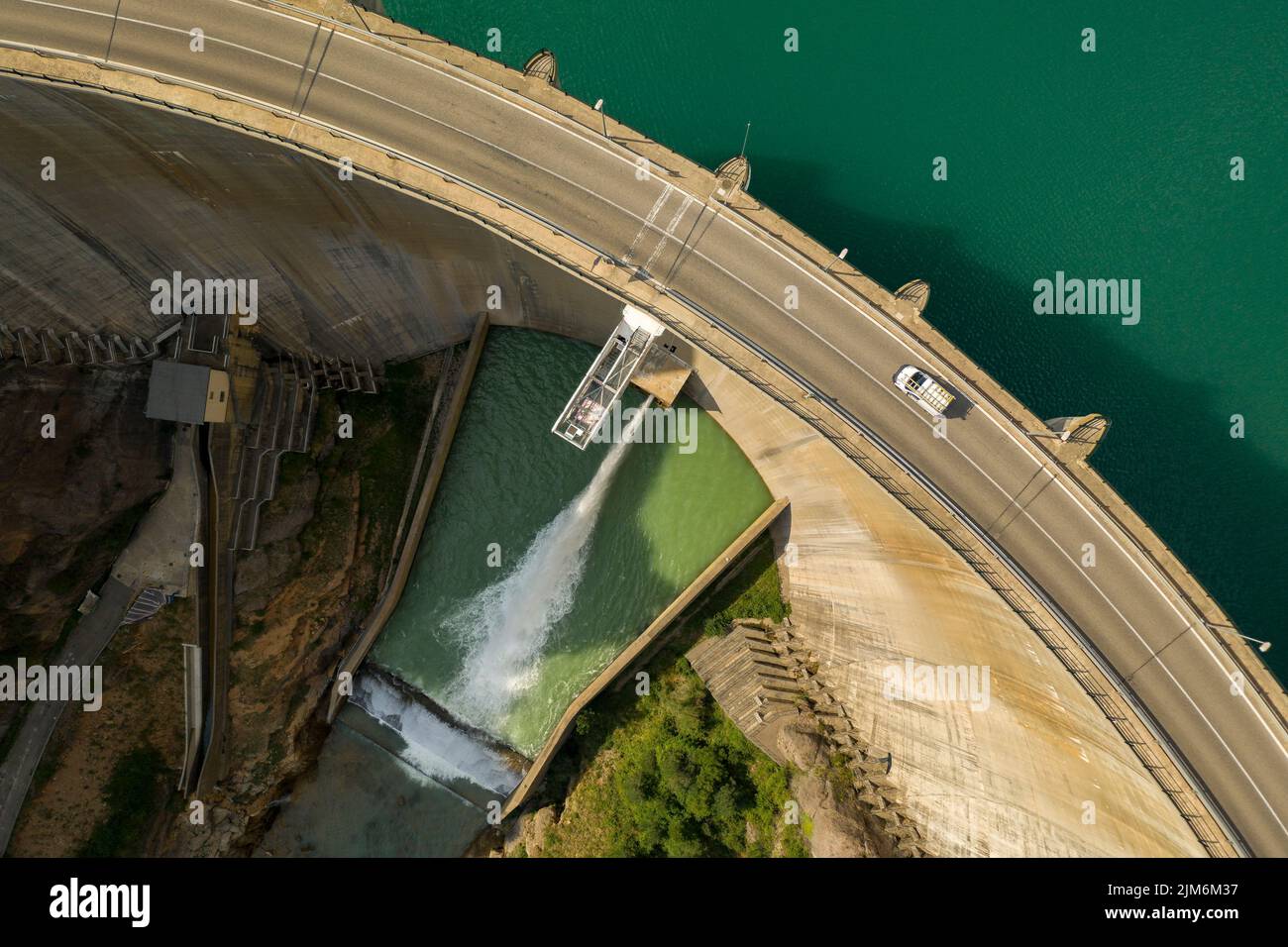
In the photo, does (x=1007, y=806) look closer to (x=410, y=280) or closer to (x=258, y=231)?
(x=410, y=280)

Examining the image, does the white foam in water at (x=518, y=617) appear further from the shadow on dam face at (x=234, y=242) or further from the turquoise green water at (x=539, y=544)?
the shadow on dam face at (x=234, y=242)

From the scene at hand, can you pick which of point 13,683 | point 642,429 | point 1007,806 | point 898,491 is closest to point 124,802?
point 13,683

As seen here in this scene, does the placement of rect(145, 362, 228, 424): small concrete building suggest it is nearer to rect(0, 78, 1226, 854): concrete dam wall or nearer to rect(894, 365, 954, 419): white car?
rect(0, 78, 1226, 854): concrete dam wall

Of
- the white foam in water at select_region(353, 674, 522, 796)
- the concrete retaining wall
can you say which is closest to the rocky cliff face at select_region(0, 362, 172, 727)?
the white foam in water at select_region(353, 674, 522, 796)

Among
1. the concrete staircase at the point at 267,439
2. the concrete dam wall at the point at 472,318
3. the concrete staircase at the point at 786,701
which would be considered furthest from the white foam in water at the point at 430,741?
the concrete dam wall at the point at 472,318

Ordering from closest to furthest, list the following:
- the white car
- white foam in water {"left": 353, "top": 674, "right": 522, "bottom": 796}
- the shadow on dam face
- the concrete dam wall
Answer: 1. the white car
2. the shadow on dam face
3. the concrete dam wall
4. white foam in water {"left": 353, "top": 674, "right": 522, "bottom": 796}
